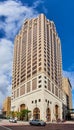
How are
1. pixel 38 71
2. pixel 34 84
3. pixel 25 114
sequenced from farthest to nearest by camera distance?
pixel 34 84
pixel 38 71
pixel 25 114

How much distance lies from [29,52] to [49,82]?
28.8m

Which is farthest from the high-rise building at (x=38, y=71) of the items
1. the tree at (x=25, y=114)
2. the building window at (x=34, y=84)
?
the tree at (x=25, y=114)

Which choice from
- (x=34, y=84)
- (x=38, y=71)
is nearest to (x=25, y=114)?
(x=34, y=84)

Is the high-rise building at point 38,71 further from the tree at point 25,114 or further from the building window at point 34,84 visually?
the tree at point 25,114

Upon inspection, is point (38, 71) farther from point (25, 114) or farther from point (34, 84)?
point (25, 114)

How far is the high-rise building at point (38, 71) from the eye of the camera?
145 meters

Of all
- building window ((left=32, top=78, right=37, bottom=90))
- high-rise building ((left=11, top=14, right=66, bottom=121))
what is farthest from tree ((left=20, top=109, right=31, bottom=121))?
building window ((left=32, top=78, right=37, bottom=90))

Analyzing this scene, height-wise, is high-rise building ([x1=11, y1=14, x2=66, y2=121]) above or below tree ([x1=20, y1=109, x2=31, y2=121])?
above

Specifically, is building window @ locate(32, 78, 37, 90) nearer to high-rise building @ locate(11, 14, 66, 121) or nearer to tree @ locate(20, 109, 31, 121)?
high-rise building @ locate(11, 14, 66, 121)

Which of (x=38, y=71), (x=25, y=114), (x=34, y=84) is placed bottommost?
(x=25, y=114)

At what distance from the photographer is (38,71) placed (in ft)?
488

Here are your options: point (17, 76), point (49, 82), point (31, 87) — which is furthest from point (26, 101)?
point (17, 76)

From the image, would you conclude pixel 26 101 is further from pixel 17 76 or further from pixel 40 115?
pixel 17 76

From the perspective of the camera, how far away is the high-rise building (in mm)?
144625
